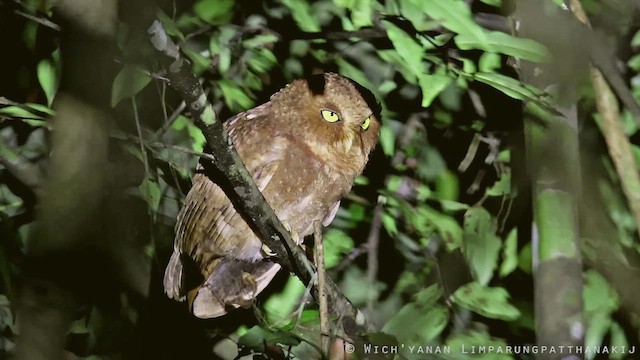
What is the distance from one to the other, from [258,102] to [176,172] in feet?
1.02

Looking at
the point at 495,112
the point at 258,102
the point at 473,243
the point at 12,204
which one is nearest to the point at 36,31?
the point at 12,204

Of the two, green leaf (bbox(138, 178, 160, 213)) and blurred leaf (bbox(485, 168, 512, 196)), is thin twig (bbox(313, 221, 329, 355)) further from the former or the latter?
blurred leaf (bbox(485, 168, 512, 196))

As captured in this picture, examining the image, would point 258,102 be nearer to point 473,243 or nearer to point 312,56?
point 312,56

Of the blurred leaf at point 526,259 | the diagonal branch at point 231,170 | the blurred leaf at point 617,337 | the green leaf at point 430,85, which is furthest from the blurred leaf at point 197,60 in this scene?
the blurred leaf at point 617,337

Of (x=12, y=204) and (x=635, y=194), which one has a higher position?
(x=635, y=194)

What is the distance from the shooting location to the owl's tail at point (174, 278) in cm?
180

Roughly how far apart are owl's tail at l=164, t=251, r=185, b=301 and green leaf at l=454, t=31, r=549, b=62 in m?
0.94

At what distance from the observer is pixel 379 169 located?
2.13 meters

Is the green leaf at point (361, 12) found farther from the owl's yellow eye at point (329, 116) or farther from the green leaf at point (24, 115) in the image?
the green leaf at point (24, 115)

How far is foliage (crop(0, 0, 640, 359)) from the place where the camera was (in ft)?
4.83

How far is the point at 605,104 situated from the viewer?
1644 mm

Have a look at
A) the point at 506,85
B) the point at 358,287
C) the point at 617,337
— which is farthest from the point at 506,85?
the point at 358,287

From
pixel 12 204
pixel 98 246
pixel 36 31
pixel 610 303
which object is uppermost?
pixel 36 31

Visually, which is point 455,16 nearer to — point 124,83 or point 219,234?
point 124,83
